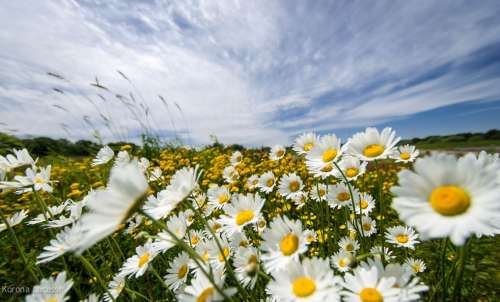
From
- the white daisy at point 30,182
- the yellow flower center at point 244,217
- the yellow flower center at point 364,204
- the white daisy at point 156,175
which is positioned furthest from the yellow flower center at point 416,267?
the white daisy at point 30,182

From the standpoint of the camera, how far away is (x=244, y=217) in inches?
50.4

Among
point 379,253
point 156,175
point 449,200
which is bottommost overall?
point 379,253

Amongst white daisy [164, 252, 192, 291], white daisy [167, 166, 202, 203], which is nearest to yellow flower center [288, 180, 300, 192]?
white daisy [164, 252, 192, 291]

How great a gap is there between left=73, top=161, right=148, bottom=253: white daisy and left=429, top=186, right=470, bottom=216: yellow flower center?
90 centimetres

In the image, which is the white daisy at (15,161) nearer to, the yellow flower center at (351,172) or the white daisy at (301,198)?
the white daisy at (301,198)

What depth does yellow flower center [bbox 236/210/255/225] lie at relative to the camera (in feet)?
4.14

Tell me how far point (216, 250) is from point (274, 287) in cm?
64

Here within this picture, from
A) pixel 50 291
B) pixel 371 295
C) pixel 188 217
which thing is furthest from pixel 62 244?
pixel 371 295

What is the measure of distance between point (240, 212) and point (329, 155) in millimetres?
616

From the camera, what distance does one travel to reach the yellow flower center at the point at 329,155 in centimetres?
138

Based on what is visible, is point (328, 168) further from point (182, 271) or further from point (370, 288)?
point (182, 271)

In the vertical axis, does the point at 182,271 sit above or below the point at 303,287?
below

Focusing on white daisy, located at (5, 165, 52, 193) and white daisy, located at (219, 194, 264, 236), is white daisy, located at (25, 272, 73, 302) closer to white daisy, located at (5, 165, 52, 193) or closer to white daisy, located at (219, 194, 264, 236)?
white daisy, located at (5, 165, 52, 193)

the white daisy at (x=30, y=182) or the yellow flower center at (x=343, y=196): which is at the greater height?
the white daisy at (x=30, y=182)
